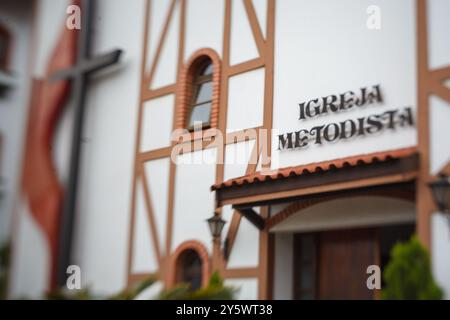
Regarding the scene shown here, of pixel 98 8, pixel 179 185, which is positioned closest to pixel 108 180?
pixel 179 185

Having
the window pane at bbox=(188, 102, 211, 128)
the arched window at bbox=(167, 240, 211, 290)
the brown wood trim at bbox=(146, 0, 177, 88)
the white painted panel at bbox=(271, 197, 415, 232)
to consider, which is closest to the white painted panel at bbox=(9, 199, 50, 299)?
Result: the arched window at bbox=(167, 240, 211, 290)

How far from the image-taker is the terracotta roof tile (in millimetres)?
8382

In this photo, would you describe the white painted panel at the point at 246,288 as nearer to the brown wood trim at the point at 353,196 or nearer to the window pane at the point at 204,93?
the brown wood trim at the point at 353,196

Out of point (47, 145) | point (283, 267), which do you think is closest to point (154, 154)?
point (283, 267)

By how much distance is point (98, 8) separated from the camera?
1449 centimetres

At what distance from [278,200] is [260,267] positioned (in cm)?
122

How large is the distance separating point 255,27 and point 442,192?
4.19m

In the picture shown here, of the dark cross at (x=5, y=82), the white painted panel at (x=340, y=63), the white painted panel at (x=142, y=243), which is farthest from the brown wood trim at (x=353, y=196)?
the dark cross at (x=5, y=82)

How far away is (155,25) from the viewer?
1304 centimetres

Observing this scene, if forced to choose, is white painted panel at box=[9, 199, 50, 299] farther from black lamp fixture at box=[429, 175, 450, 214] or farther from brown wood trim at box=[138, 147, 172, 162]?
black lamp fixture at box=[429, 175, 450, 214]

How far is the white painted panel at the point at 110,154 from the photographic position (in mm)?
12805

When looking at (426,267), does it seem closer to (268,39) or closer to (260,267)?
(260,267)

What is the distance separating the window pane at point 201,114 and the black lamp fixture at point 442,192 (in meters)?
4.39

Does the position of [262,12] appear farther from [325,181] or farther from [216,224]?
[325,181]
